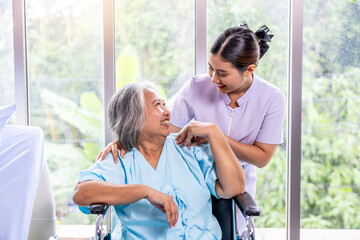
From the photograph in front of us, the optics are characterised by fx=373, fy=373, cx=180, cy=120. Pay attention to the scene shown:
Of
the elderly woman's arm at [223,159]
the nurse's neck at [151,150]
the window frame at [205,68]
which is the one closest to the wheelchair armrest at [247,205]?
the elderly woman's arm at [223,159]

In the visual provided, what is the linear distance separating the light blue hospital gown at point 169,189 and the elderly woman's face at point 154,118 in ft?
0.38

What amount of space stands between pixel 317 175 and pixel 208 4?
140 centimetres

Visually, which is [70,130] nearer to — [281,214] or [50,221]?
[50,221]

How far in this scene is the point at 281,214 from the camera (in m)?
2.65

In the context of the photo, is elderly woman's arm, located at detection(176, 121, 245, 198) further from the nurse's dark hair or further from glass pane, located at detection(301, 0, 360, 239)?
glass pane, located at detection(301, 0, 360, 239)

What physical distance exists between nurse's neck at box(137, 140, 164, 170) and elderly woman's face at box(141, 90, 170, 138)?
0.05 meters

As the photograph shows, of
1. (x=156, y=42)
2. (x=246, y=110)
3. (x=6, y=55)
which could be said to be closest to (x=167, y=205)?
(x=246, y=110)

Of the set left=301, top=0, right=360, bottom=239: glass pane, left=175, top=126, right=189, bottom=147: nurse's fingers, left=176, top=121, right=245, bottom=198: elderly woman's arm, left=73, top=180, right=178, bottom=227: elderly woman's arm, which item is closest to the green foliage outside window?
left=301, top=0, right=360, bottom=239: glass pane

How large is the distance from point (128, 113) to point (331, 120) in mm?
1637

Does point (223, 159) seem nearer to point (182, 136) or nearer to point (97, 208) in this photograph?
point (182, 136)

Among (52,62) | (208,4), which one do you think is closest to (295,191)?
(208,4)

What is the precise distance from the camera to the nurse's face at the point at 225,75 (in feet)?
5.14

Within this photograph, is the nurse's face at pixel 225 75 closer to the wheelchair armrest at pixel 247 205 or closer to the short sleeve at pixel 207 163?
the short sleeve at pixel 207 163

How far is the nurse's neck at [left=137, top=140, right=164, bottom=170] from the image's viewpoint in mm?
1556
